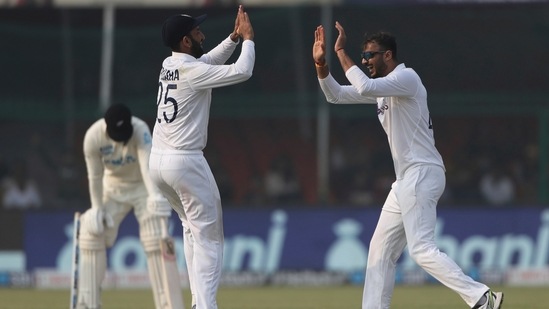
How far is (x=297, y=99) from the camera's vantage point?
16875mm

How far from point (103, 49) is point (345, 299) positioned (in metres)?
5.75

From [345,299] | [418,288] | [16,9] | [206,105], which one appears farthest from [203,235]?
[16,9]

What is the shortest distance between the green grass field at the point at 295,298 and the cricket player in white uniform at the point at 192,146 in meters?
3.33

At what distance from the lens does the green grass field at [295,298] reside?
12055mm

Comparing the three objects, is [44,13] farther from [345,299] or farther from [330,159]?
[345,299]

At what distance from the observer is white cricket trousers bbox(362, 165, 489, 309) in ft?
27.5

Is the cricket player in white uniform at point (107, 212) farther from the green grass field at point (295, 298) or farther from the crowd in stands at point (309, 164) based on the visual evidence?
the crowd in stands at point (309, 164)

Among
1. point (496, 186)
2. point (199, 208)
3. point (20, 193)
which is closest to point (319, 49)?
point (199, 208)

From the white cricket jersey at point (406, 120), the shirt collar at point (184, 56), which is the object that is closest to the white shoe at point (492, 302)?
the white cricket jersey at point (406, 120)

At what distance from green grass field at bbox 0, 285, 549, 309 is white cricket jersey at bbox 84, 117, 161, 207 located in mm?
2025

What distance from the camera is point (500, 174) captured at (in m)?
16.8

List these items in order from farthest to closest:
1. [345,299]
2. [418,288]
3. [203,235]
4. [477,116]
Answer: [477,116], [418,288], [345,299], [203,235]

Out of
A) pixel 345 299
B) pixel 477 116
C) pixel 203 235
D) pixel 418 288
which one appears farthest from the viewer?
pixel 477 116

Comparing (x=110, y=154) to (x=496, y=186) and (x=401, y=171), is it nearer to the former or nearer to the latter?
(x=401, y=171)
